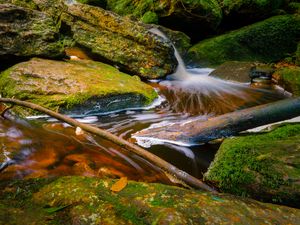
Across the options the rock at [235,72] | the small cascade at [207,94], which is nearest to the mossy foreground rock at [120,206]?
the small cascade at [207,94]

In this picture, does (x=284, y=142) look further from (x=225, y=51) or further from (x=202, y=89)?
(x=225, y=51)

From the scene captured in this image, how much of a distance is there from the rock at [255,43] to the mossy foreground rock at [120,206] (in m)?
8.03

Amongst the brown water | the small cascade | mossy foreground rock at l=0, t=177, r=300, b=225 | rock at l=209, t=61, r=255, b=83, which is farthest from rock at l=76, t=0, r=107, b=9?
mossy foreground rock at l=0, t=177, r=300, b=225

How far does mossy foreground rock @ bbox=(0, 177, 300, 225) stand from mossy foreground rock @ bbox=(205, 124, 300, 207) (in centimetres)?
27

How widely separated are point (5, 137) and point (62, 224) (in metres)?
2.37

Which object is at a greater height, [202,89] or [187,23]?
[187,23]

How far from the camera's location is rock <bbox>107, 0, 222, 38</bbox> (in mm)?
9789

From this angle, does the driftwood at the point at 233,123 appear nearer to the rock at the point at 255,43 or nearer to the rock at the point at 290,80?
the rock at the point at 290,80

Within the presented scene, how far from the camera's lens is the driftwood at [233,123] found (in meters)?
3.66

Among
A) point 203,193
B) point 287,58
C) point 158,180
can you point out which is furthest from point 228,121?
point 287,58

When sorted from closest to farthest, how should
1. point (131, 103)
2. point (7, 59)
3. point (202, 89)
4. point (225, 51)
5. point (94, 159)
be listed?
point (94, 159) → point (131, 103) → point (7, 59) → point (202, 89) → point (225, 51)

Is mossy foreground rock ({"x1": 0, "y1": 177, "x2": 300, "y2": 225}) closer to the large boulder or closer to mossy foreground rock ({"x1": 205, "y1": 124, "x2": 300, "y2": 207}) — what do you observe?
mossy foreground rock ({"x1": 205, "y1": 124, "x2": 300, "y2": 207})

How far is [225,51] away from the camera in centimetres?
1014

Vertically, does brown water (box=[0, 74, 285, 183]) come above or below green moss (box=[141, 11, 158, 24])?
below
